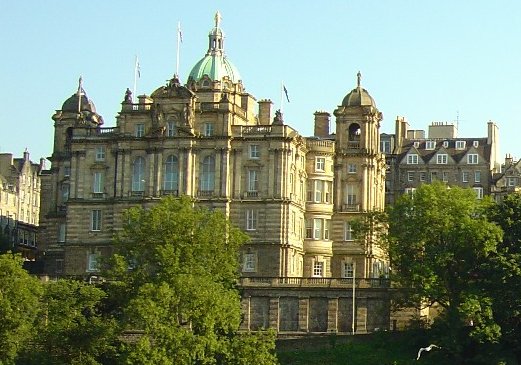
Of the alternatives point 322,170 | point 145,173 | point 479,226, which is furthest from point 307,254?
point 479,226

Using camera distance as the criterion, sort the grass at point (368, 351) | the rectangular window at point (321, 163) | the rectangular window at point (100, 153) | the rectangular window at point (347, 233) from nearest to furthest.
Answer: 1. the grass at point (368, 351)
2. the rectangular window at point (100, 153)
3. the rectangular window at point (347, 233)
4. the rectangular window at point (321, 163)

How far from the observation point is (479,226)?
108875 mm

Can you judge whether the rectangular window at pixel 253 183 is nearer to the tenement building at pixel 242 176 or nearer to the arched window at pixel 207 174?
the tenement building at pixel 242 176

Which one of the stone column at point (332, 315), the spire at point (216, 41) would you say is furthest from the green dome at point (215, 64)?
the stone column at point (332, 315)

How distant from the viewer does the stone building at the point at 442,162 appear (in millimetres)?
161500

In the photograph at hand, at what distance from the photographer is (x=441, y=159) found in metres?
163

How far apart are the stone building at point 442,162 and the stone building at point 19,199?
42.2 metres

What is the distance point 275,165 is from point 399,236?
18.1 meters

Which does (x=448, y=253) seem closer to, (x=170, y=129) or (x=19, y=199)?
(x=170, y=129)

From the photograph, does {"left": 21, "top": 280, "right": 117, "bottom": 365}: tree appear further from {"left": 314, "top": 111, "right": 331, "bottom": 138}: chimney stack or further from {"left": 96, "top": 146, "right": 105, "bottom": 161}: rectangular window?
{"left": 314, "top": 111, "right": 331, "bottom": 138}: chimney stack

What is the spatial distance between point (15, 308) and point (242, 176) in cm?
2779

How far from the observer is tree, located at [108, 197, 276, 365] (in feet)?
337

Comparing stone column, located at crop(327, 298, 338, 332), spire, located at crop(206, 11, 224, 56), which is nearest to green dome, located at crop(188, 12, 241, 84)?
spire, located at crop(206, 11, 224, 56)

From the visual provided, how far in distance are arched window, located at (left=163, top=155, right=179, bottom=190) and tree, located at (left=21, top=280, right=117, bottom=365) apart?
832 inches
